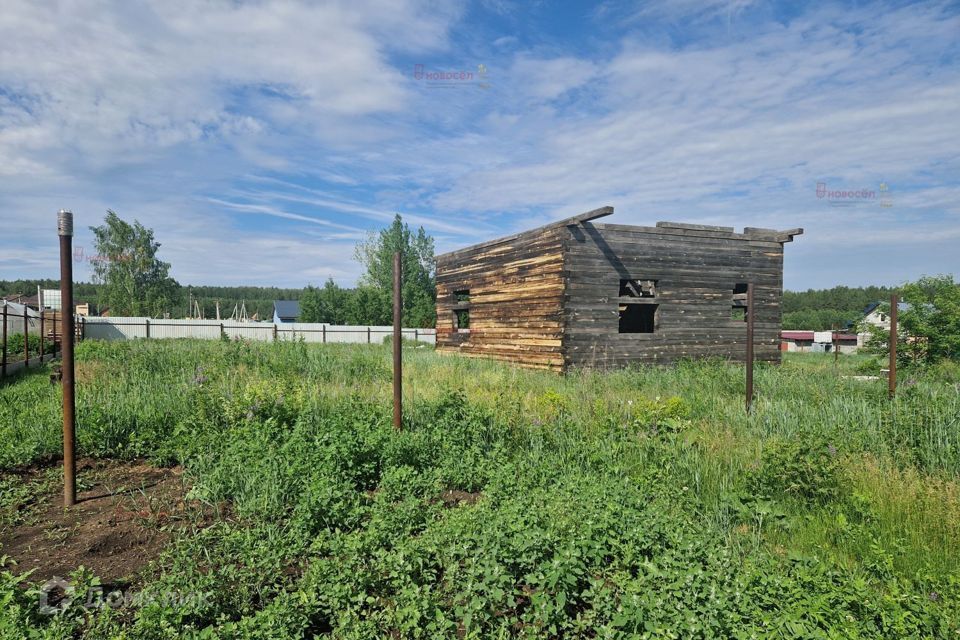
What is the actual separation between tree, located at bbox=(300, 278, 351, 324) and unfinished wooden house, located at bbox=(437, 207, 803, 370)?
104 ft

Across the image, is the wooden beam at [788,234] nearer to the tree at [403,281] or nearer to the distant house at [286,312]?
the tree at [403,281]

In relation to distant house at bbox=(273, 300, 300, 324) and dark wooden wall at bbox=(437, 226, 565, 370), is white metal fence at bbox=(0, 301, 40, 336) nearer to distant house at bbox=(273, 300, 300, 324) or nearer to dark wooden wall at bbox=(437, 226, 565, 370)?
dark wooden wall at bbox=(437, 226, 565, 370)

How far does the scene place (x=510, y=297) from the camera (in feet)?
48.1

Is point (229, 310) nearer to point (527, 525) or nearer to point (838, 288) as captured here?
point (527, 525)

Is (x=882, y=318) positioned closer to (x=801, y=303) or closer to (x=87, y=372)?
(x=87, y=372)

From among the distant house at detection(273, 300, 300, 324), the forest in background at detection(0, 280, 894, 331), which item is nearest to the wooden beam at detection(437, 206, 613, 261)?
the distant house at detection(273, 300, 300, 324)

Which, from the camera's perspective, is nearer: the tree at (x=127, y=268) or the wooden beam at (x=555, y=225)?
the wooden beam at (x=555, y=225)

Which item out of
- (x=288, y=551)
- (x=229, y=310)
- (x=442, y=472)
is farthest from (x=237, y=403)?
(x=229, y=310)

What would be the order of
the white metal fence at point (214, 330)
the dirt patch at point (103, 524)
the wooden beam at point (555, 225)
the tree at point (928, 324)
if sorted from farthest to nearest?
the white metal fence at point (214, 330) → the tree at point (928, 324) → the wooden beam at point (555, 225) → the dirt patch at point (103, 524)

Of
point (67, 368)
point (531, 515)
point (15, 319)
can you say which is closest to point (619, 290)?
point (531, 515)

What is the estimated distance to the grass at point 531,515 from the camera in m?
2.58

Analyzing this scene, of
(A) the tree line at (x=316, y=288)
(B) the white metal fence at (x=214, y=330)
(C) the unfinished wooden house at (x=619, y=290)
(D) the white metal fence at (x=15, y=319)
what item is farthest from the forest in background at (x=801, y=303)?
(C) the unfinished wooden house at (x=619, y=290)

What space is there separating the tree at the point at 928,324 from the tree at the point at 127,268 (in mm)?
43586

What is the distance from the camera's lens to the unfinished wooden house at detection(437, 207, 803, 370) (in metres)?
12.4
